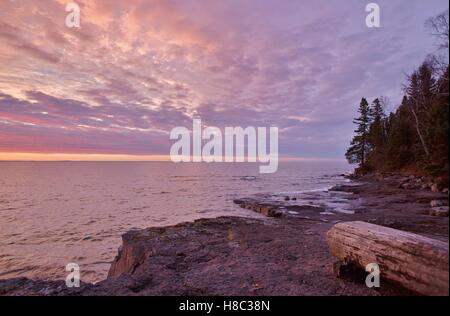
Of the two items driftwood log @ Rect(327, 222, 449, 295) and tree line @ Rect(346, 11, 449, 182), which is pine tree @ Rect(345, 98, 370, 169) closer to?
tree line @ Rect(346, 11, 449, 182)

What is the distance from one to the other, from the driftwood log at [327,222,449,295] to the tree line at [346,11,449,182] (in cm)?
147

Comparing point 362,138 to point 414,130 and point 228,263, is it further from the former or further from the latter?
point 228,263

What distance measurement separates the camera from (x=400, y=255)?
4707 mm

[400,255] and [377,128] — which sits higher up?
[377,128]

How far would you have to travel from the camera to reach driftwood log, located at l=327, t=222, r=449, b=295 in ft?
13.5

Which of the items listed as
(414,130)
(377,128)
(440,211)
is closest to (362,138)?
(377,128)

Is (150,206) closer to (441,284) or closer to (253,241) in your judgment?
(253,241)

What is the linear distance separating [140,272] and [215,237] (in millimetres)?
4330

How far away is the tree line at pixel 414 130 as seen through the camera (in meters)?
5.08

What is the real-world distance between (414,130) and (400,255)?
34283 mm

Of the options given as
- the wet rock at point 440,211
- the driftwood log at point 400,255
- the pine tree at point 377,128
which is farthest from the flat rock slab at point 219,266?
the pine tree at point 377,128

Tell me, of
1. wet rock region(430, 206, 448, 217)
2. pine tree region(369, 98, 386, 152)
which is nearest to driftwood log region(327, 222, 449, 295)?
wet rock region(430, 206, 448, 217)
